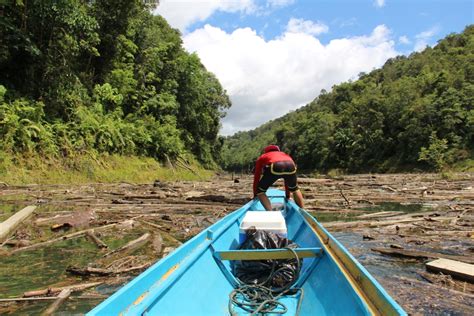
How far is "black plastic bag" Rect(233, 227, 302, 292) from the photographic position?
4.20 m

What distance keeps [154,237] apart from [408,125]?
56703 millimetres

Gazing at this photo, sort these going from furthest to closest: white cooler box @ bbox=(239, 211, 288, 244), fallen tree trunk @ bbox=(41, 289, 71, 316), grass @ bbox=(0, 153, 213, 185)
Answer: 1. grass @ bbox=(0, 153, 213, 185)
2. white cooler box @ bbox=(239, 211, 288, 244)
3. fallen tree trunk @ bbox=(41, 289, 71, 316)

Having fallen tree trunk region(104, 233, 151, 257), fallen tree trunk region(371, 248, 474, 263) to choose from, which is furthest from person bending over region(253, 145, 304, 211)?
fallen tree trunk region(104, 233, 151, 257)

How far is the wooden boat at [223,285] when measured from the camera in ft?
8.21

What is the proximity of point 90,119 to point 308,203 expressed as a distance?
1380cm

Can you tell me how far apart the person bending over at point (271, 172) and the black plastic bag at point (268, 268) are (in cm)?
263

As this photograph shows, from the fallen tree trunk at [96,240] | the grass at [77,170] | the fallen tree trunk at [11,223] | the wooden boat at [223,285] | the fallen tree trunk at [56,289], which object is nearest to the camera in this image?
the wooden boat at [223,285]

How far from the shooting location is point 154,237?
7.54 metres

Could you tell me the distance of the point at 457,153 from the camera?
45.9 meters

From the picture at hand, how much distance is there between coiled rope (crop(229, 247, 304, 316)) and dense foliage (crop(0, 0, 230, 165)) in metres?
14.9

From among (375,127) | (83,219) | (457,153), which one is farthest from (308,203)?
(375,127)

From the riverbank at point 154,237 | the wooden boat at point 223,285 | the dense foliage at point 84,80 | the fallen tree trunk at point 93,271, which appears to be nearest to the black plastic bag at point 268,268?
the wooden boat at point 223,285

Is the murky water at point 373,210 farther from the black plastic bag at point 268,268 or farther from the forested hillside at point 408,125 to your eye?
the forested hillside at point 408,125

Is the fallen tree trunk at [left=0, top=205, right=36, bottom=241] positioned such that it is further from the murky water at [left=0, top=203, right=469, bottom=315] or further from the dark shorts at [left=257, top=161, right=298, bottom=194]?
the dark shorts at [left=257, top=161, right=298, bottom=194]
